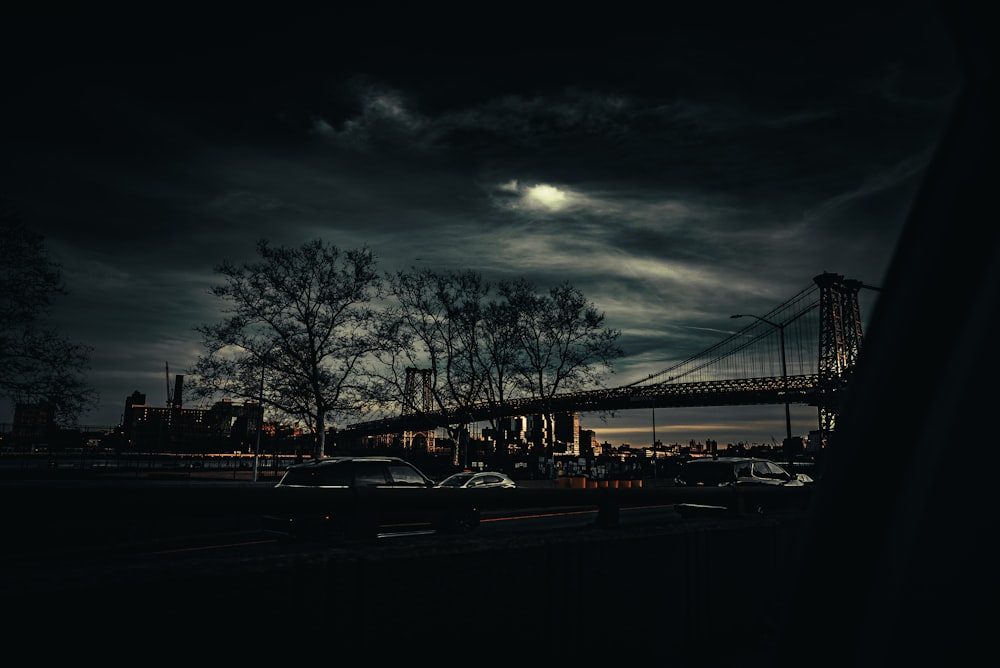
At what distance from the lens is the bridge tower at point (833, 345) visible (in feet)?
124

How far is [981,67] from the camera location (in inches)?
56.6

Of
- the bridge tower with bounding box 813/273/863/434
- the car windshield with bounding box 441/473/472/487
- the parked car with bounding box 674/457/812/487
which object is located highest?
the bridge tower with bounding box 813/273/863/434

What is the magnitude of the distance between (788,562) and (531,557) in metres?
2.26

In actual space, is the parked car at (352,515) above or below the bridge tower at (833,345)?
below

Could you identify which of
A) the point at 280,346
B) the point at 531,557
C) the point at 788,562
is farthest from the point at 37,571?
the point at 280,346

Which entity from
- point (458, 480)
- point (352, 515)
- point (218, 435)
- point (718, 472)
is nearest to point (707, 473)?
point (718, 472)

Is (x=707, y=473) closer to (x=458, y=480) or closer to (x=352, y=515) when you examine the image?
(x=458, y=480)

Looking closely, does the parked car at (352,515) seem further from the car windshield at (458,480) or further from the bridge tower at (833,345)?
the bridge tower at (833,345)

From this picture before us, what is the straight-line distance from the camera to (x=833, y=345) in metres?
46.0

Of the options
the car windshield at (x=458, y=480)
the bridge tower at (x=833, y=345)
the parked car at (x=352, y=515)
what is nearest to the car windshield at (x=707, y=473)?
the parked car at (x=352, y=515)

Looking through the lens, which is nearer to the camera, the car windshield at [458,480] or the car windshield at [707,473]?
the car windshield at [707,473]

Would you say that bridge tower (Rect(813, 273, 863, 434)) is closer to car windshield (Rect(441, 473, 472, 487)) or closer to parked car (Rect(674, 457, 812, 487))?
parked car (Rect(674, 457, 812, 487))

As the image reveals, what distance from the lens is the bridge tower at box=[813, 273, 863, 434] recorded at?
37838mm

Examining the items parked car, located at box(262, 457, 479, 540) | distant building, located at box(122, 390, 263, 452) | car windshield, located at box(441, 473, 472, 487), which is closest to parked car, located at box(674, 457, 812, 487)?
parked car, located at box(262, 457, 479, 540)
